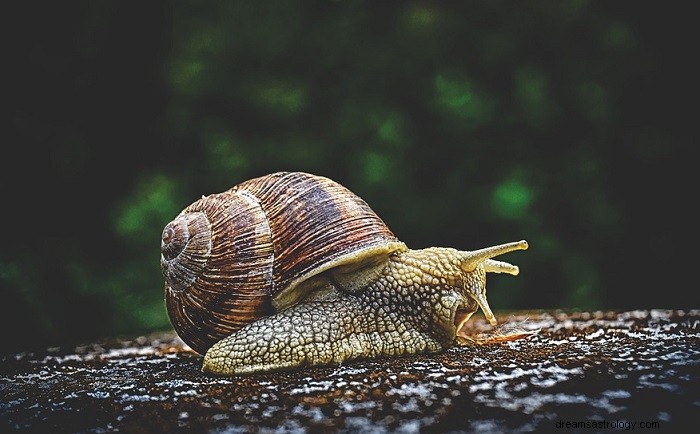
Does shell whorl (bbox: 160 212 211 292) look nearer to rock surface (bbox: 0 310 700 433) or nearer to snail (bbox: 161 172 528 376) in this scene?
snail (bbox: 161 172 528 376)

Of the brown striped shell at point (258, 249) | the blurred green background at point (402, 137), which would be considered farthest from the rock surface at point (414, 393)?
the blurred green background at point (402, 137)

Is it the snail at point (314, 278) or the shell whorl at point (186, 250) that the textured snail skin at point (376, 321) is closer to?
the snail at point (314, 278)

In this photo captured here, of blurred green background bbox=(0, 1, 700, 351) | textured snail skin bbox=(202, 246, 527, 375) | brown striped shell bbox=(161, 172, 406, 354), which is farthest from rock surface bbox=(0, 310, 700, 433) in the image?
blurred green background bbox=(0, 1, 700, 351)

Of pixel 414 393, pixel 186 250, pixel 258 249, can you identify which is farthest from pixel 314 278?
pixel 414 393

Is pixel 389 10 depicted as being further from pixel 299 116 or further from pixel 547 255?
pixel 547 255

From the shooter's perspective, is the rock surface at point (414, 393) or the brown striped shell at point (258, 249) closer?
the rock surface at point (414, 393)

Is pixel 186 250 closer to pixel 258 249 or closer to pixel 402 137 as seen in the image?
pixel 258 249
